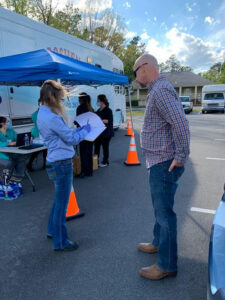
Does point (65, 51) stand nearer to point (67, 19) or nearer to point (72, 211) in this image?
point (72, 211)

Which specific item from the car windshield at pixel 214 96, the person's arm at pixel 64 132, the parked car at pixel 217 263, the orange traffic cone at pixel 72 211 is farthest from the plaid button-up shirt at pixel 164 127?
the car windshield at pixel 214 96

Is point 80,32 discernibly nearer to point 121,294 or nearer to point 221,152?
point 221,152

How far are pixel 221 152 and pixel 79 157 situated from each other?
4.85m

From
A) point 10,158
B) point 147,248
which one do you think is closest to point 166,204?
point 147,248

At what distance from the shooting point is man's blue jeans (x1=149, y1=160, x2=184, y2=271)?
2178mm

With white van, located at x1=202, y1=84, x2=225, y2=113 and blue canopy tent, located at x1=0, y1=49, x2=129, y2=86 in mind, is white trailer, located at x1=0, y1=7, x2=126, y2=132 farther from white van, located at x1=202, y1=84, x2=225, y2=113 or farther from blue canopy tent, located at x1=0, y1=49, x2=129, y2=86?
white van, located at x1=202, y1=84, x2=225, y2=113

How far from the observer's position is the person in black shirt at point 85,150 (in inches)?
228

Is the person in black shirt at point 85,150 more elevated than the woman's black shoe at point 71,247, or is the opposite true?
the person in black shirt at point 85,150

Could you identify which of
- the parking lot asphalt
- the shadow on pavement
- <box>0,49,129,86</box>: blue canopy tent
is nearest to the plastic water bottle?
the parking lot asphalt

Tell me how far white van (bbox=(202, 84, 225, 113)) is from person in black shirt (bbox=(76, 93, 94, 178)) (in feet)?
70.2

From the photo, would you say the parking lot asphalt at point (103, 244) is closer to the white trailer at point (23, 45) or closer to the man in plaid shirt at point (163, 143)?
the man in plaid shirt at point (163, 143)

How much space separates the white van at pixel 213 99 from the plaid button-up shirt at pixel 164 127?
79.9ft

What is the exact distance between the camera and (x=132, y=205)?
4164 mm

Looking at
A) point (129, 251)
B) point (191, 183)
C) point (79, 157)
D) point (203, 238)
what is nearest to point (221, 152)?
point (191, 183)
